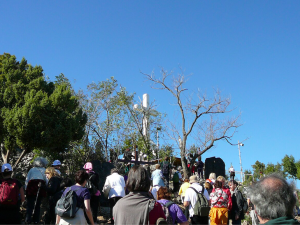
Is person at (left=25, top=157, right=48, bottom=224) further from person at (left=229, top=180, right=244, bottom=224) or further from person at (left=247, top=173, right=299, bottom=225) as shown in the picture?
person at (left=247, top=173, right=299, bottom=225)

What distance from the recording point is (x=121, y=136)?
2233 cm

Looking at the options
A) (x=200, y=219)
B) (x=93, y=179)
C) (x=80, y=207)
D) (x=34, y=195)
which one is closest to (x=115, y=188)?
(x=93, y=179)

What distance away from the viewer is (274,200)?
224 centimetres

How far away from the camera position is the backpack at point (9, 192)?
512cm

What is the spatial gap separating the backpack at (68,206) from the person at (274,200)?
9.67ft

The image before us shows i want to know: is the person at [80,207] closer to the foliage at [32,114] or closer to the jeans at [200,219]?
the jeans at [200,219]

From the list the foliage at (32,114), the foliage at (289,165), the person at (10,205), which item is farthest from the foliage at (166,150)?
the foliage at (289,165)

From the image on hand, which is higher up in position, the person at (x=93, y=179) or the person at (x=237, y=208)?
the person at (x=93, y=179)

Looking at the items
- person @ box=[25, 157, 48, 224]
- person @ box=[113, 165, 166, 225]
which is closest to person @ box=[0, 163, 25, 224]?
person @ box=[25, 157, 48, 224]

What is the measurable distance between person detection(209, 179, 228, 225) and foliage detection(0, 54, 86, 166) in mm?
9625

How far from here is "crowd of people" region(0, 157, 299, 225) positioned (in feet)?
7.47

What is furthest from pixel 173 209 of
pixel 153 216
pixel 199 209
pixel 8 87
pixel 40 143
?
pixel 8 87

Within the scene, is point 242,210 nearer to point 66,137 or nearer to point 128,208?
point 128,208

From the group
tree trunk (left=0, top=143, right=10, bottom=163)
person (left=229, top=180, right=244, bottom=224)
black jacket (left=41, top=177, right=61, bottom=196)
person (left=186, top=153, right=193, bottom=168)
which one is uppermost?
person (left=186, top=153, right=193, bottom=168)
